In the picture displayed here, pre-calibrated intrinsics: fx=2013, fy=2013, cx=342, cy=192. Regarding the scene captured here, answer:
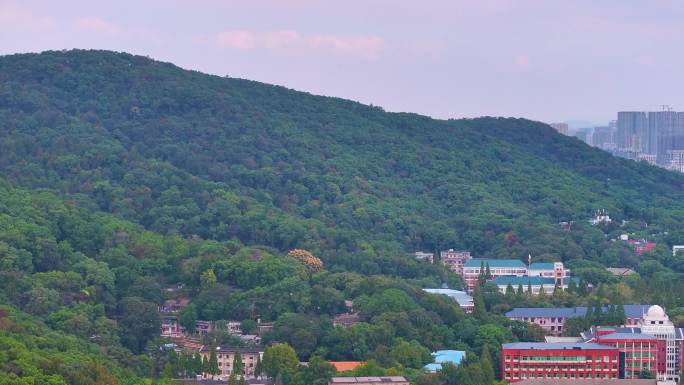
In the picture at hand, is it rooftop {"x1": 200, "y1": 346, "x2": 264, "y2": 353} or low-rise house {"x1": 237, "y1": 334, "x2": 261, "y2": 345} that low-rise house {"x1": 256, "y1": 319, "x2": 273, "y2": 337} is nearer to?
low-rise house {"x1": 237, "y1": 334, "x2": 261, "y2": 345}

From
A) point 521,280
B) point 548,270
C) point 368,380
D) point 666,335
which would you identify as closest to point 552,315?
point 666,335

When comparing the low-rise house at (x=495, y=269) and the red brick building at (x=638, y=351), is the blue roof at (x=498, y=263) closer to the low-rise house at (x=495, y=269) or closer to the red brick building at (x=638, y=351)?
the low-rise house at (x=495, y=269)

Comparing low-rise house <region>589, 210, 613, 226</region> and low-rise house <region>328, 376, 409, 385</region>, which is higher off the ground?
low-rise house <region>589, 210, 613, 226</region>

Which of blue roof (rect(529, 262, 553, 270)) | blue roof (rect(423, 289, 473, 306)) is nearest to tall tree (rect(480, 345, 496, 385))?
blue roof (rect(423, 289, 473, 306))

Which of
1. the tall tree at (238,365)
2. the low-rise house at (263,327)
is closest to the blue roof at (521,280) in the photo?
the low-rise house at (263,327)

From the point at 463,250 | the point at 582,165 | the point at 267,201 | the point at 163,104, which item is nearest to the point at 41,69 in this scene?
the point at 163,104

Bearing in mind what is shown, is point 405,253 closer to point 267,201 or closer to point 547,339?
point 267,201
